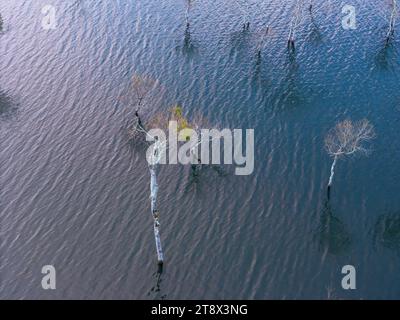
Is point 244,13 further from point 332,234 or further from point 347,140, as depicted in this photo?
point 332,234

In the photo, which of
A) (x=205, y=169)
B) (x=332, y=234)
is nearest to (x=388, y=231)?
(x=332, y=234)

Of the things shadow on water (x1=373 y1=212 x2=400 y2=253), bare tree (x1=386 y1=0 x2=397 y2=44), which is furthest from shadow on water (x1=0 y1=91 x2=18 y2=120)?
bare tree (x1=386 y1=0 x2=397 y2=44)

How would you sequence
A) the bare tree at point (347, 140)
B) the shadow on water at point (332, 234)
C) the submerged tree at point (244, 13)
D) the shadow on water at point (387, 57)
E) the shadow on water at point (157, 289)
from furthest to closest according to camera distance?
the submerged tree at point (244, 13)
the shadow on water at point (387, 57)
the bare tree at point (347, 140)
the shadow on water at point (332, 234)
the shadow on water at point (157, 289)

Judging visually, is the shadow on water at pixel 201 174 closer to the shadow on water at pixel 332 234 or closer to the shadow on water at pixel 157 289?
the shadow on water at pixel 157 289

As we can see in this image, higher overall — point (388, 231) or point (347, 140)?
point (347, 140)

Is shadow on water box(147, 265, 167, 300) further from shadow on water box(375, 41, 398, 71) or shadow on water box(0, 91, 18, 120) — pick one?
shadow on water box(375, 41, 398, 71)

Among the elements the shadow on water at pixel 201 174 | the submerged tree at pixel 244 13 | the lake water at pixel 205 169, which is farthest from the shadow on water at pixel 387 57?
the shadow on water at pixel 201 174
